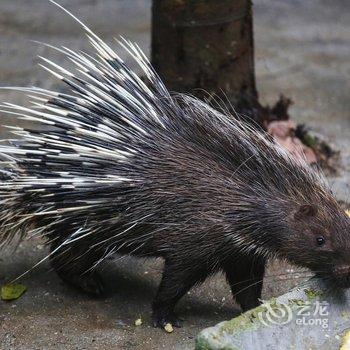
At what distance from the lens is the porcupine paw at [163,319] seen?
12.2 ft

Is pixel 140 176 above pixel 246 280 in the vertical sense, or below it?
above

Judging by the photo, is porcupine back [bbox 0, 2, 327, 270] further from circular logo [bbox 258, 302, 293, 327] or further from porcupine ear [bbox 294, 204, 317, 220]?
circular logo [bbox 258, 302, 293, 327]

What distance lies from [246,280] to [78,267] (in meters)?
0.80

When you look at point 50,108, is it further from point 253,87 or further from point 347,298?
point 253,87

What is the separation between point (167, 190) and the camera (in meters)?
3.55

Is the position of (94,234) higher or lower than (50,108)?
lower

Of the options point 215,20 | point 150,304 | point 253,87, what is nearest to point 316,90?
point 253,87

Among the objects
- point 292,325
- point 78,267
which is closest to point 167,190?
point 78,267

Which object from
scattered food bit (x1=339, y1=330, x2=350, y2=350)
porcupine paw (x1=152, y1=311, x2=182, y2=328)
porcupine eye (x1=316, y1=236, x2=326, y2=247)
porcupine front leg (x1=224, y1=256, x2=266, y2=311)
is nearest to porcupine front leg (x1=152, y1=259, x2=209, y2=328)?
porcupine paw (x1=152, y1=311, x2=182, y2=328)

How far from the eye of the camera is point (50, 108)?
11.9 ft

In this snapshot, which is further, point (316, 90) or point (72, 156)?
point (316, 90)

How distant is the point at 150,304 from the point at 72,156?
0.91m
